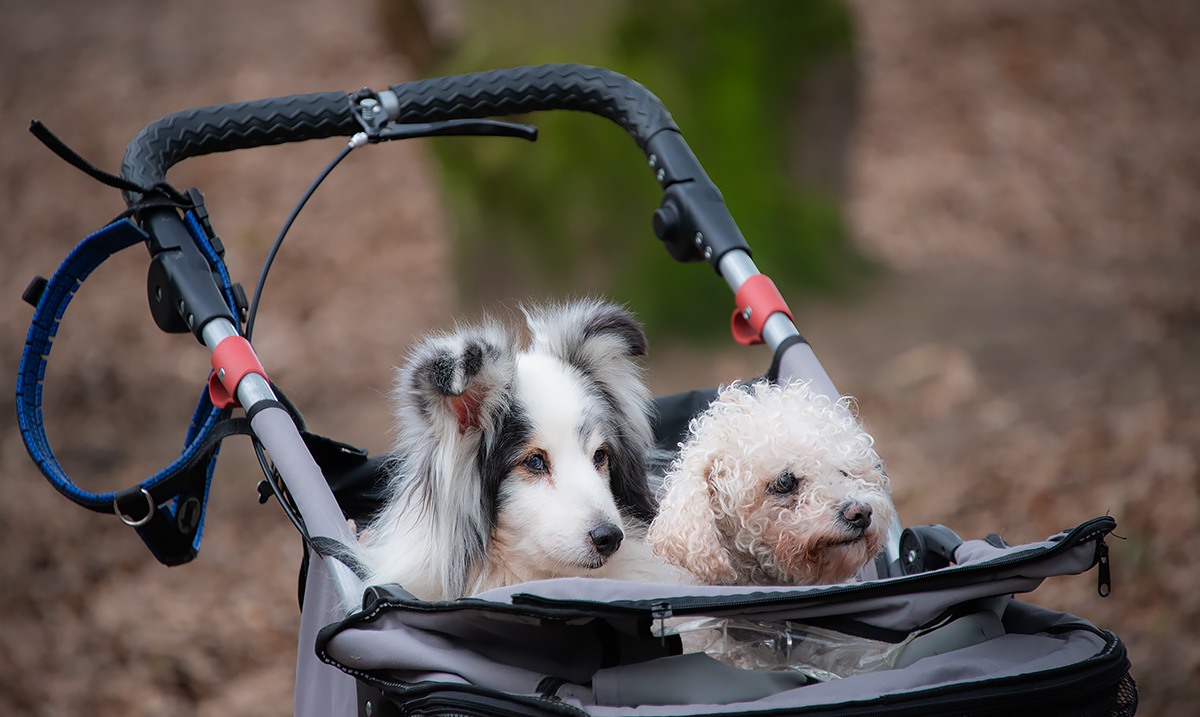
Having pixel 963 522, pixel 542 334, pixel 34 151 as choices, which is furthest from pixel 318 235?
pixel 542 334

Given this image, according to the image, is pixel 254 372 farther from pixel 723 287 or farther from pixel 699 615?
pixel 723 287

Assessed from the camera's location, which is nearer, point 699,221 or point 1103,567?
point 1103,567

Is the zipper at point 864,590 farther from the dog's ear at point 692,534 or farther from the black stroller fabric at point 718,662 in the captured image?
the dog's ear at point 692,534

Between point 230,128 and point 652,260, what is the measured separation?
372 cm

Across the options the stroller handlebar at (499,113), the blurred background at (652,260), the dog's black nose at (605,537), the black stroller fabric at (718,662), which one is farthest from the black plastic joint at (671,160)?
the blurred background at (652,260)

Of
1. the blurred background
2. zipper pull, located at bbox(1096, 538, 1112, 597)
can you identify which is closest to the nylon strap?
zipper pull, located at bbox(1096, 538, 1112, 597)

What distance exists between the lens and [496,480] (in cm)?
218

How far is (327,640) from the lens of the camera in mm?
1557

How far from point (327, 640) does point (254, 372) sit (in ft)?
2.51

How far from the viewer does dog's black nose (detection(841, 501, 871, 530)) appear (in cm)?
193

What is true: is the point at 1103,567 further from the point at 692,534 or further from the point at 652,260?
the point at 652,260

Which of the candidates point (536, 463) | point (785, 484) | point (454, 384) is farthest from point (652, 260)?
point (454, 384)

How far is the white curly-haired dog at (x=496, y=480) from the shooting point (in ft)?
6.75

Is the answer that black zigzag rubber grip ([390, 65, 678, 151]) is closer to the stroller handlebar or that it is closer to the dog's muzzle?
the stroller handlebar
